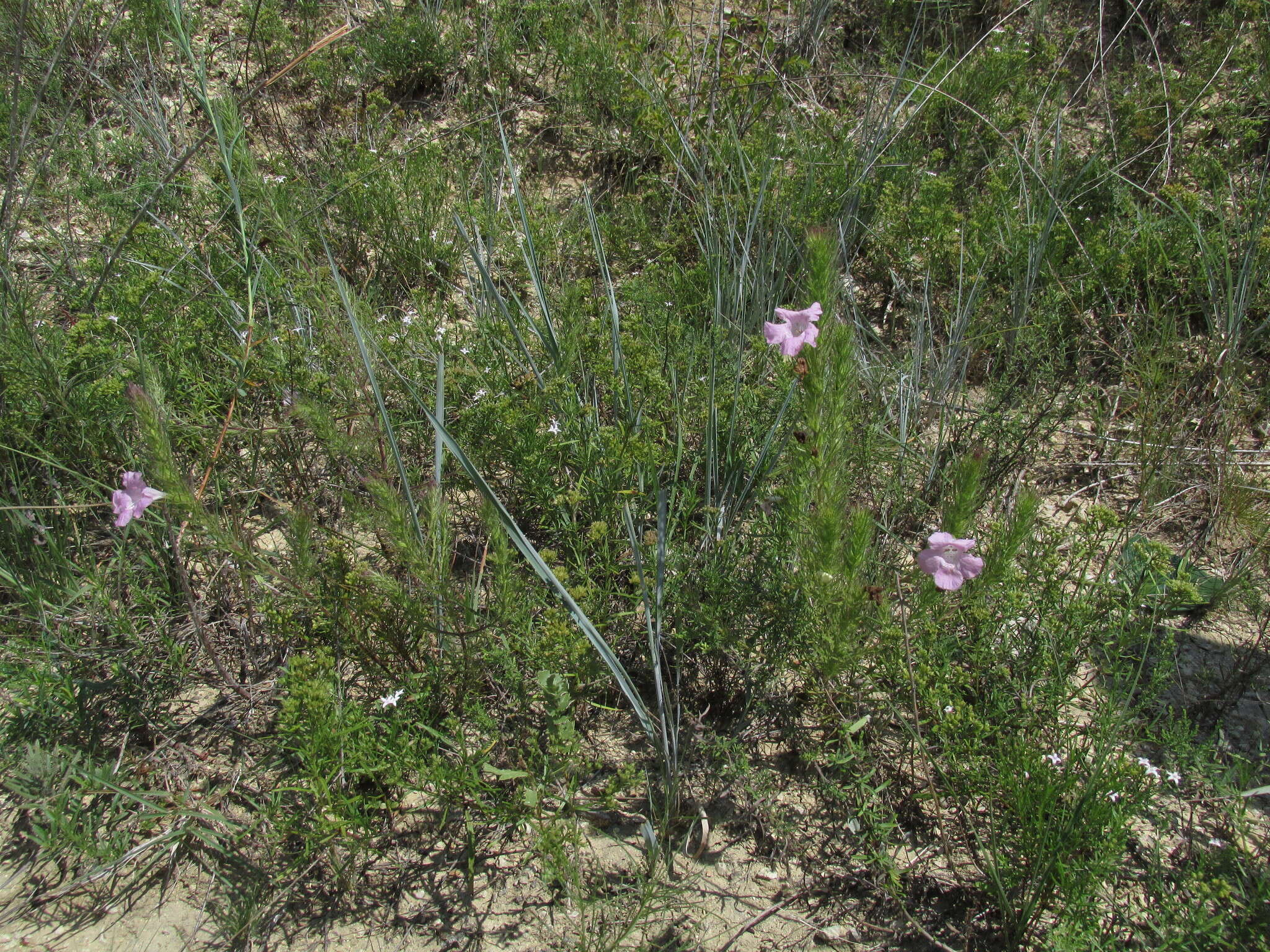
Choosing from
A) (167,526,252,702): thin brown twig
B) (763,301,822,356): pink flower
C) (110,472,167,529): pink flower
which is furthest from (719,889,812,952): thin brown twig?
(110,472,167,529): pink flower

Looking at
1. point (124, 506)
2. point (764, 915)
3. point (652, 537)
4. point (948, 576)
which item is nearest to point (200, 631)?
point (124, 506)

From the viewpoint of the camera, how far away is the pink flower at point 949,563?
1840 mm

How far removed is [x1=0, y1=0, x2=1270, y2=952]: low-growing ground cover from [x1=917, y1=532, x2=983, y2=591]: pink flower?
16 millimetres

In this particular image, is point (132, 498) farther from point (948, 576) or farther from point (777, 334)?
point (948, 576)

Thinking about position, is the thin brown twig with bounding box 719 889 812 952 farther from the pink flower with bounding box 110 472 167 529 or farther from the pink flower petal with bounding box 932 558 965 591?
the pink flower with bounding box 110 472 167 529

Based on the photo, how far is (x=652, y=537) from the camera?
92.4 inches

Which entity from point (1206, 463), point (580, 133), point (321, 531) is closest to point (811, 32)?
point (580, 133)

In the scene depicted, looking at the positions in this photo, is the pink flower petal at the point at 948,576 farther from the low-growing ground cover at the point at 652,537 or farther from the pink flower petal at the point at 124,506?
the pink flower petal at the point at 124,506

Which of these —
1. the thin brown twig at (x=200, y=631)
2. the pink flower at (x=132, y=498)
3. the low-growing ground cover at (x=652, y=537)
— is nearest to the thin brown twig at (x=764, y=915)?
the low-growing ground cover at (x=652, y=537)

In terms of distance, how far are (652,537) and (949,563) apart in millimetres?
794

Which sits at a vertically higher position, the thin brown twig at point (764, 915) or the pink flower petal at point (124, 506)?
the pink flower petal at point (124, 506)

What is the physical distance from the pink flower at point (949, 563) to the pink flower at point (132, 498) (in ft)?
5.87

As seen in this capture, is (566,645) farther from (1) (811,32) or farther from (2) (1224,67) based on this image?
(2) (1224,67)

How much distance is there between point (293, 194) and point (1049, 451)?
3.23 metres
